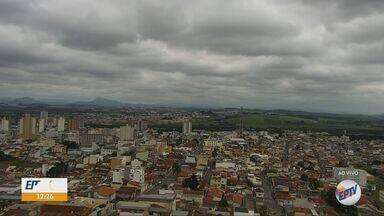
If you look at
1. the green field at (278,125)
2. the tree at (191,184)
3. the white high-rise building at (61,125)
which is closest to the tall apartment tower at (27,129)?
the white high-rise building at (61,125)

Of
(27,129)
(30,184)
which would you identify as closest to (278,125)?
(27,129)

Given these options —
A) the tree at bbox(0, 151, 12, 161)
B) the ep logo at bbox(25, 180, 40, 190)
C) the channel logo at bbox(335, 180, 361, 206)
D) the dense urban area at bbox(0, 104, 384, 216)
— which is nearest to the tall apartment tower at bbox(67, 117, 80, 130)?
the dense urban area at bbox(0, 104, 384, 216)

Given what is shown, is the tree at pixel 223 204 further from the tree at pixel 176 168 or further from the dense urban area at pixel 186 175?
the tree at pixel 176 168

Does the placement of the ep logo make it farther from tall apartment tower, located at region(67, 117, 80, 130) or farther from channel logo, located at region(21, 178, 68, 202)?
tall apartment tower, located at region(67, 117, 80, 130)

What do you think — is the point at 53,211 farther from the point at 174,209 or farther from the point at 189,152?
the point at 189,152

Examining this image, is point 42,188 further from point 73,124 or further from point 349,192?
point 73,124

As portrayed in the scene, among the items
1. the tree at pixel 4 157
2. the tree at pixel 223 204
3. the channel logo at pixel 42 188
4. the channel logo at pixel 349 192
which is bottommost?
the tree at pixel 4 157

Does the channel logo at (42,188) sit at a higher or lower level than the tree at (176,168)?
higher
